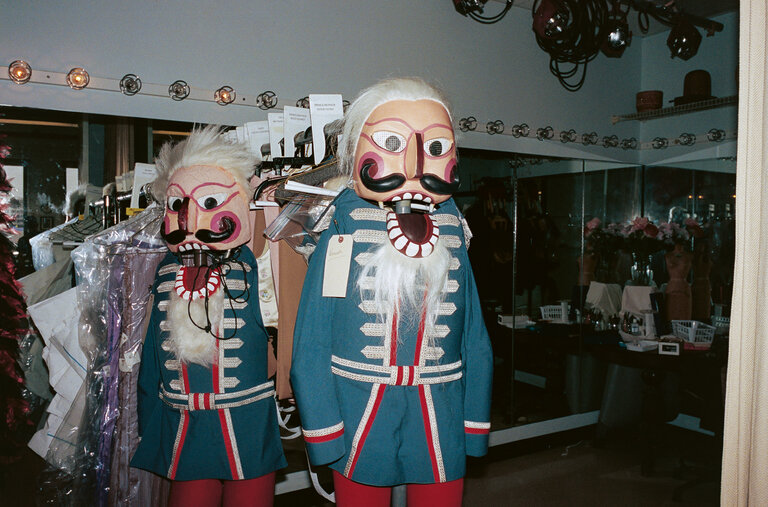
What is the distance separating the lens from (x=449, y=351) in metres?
1.55

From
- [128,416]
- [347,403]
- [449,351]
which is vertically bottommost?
[128,416]

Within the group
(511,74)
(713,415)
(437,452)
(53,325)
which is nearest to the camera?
(437,452)

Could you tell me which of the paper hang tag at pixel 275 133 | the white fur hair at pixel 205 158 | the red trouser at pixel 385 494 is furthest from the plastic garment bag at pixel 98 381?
the red trouser at pixel 385 494

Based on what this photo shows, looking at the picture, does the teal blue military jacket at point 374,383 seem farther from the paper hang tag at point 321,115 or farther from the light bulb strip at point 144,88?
the light bulb strip at point 144,88

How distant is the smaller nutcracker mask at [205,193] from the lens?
6.27 feet

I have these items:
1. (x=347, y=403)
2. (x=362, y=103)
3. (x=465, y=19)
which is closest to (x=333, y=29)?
(x=465, y=19)

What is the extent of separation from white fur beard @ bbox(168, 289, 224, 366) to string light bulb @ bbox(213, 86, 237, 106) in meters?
1.22

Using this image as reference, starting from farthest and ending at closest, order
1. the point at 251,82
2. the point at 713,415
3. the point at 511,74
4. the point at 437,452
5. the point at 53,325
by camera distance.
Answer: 1. the point at 511,74
2. the point at 713,415
3. the point at 251,82
4. the point at 53,325
5. the point at 437,452

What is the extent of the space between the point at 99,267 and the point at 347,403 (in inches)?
48.6

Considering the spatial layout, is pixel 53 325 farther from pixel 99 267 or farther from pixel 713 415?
pixel 713 415

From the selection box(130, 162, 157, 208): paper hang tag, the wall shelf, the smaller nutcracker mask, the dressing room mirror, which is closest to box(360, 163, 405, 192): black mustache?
the smaller nutcracker mask

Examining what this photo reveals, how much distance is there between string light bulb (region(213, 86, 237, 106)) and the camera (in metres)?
2.75

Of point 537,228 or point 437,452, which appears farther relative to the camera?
point 537,228

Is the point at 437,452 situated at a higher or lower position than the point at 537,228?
lower
